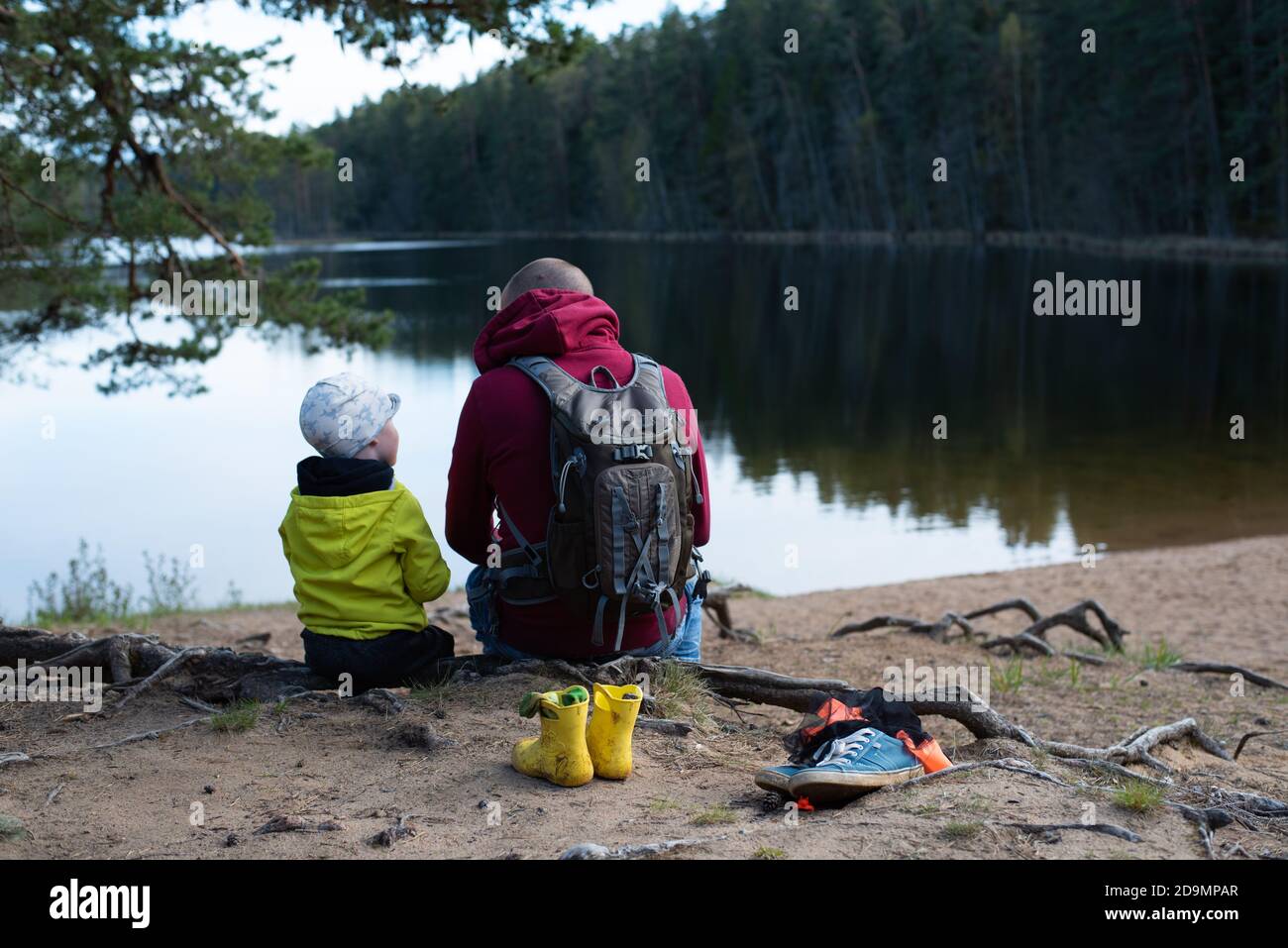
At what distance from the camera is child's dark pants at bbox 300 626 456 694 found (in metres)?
4.31

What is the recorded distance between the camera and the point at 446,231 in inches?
4456

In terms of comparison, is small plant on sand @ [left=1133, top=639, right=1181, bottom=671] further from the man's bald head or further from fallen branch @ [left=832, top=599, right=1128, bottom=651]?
the man's bald head

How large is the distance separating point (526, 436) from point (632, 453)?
38 cm

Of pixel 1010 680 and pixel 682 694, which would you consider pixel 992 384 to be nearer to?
pixel 1010 680

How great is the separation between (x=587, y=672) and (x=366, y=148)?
381ft

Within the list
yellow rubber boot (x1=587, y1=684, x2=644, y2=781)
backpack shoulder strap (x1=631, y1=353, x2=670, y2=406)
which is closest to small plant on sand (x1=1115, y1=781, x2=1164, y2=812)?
yellow rubber boot (x1=587, y1=684, x2=644, y2=781)

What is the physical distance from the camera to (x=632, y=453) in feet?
12.8

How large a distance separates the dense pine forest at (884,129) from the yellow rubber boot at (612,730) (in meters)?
33.1

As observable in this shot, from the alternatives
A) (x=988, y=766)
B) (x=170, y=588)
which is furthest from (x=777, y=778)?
(x=170, y=588)

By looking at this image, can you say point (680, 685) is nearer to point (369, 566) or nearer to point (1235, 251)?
point (369, 566)

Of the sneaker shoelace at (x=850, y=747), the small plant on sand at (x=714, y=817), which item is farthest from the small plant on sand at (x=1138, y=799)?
the small plant on sand at (x=714, y=817)

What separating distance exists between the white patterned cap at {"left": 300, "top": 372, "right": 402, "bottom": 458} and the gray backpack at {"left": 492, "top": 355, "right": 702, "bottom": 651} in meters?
0.51

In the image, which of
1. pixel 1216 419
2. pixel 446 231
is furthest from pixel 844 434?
pixel 446 231

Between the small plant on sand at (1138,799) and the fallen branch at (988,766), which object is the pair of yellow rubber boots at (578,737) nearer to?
the fallen branch at (988,766)
